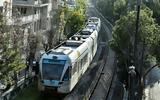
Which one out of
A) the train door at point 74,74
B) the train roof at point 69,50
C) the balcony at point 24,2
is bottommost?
the train door at point 74,74

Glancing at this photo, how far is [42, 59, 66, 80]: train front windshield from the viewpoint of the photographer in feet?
107

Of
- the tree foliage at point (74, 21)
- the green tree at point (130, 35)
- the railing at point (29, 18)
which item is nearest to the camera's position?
the green tree at point (130, 35)

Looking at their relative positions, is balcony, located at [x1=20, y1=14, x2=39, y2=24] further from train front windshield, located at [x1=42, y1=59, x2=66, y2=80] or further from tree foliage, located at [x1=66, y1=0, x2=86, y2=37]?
train front windshield, located at [x1=42, y1=59, x2=66, y2=80]

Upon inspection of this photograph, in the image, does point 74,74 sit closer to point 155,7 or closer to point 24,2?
point 24,2

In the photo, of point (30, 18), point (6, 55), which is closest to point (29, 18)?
point (30, 18)

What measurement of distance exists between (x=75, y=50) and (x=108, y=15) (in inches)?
2720

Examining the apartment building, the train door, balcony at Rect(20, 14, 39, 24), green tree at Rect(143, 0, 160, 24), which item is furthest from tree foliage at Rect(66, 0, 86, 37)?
the train door

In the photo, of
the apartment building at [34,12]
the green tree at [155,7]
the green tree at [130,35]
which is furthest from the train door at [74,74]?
the green tree at [155,7]

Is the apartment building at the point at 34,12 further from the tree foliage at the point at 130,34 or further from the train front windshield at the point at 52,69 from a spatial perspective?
the train front windshield at the point at 52,69

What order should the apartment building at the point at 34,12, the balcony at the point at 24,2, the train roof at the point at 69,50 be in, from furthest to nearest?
1. the balcony at the point at 24,2
2. the apartment building at the point at 34,12
3. the train roof at the point at 69,50

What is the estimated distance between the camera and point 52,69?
32750 millimetres

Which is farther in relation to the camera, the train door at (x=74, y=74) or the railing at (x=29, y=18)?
the railing at (x=29, y=18)

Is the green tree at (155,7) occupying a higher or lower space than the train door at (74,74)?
higher

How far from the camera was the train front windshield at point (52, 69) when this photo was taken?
32531 millimetres
